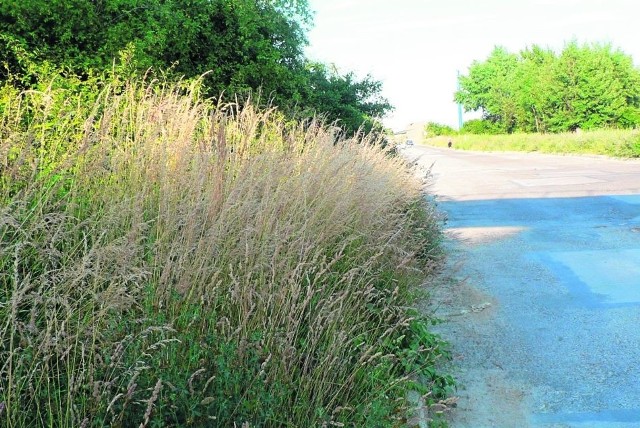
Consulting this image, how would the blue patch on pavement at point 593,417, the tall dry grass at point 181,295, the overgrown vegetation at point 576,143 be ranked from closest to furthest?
1. the tall dry grass at point 181,295
2. the blue patch on pavement at point 593,417
3. the overgrown vegetation at point 576,143

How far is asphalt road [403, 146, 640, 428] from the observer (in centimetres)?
466

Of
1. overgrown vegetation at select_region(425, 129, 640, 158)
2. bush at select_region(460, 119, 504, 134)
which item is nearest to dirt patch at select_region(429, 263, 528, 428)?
overgrown vegetation at select_region(425, 129, 640, 158)

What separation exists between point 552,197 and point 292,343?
1343 centimetres

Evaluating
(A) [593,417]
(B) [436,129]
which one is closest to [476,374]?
(A) [593,417]

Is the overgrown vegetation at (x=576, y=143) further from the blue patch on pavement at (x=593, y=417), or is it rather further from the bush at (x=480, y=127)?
the blue patch on pavement at (x=593, y=417)

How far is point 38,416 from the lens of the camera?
2674mm

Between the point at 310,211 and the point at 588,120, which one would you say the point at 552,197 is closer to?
the point at 310,211

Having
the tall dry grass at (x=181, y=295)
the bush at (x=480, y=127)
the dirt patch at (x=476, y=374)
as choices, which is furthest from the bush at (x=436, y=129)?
the tall dry grass at (x=181, y=295)

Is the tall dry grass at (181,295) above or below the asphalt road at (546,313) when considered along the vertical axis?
above

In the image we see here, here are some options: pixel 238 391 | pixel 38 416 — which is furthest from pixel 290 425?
pixel 38 416

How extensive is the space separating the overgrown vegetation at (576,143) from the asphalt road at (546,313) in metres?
16.9

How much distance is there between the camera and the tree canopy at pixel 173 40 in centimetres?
821

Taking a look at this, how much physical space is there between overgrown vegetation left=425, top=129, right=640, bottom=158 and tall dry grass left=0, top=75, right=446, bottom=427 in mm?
27386

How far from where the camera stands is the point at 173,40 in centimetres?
947
